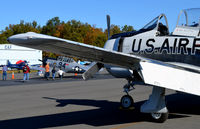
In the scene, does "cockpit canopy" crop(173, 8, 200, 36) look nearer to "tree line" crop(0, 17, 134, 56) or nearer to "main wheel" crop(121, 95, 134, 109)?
"main wheel" crop(121, 95, 134, 109)

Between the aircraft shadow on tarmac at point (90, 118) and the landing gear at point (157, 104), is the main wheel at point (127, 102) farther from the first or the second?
the landing gear at point (157, 104)

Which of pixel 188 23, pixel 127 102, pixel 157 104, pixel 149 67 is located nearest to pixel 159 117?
pixel 157 104

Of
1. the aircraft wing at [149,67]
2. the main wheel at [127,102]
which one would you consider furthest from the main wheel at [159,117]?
the main wheel at [127,102]

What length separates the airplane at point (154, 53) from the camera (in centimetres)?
611

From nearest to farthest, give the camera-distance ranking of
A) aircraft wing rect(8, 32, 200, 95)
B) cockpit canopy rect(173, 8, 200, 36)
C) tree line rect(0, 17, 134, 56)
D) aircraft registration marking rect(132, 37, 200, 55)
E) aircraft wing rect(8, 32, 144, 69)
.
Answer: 1. aircraft wing rect(8, 32, 144, 69)
2. aircraft wing rect(8, 32, 200, 95)
3. aircraft registration marking rect(132, 37, 200, 55)
4. cockpit canopy rect(173, 8, 200, 36)
5. tree line rect(0, 17, 134, 56)

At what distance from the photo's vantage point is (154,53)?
806cm

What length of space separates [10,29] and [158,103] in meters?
99.5

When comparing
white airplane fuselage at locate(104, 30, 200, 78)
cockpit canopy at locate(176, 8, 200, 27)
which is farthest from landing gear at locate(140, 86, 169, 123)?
cockpit canopy at locate(176, 8, 200, 27)

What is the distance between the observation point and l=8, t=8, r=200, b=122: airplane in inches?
241

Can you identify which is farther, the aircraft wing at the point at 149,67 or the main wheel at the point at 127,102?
the main wheel at the point at 127,102

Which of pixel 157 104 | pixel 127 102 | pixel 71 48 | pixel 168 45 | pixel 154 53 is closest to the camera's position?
pixel 71 48

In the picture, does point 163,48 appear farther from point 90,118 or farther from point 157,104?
point 90,118

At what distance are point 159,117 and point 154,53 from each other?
195 centimetres

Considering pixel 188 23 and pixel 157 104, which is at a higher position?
pixel 188 23
